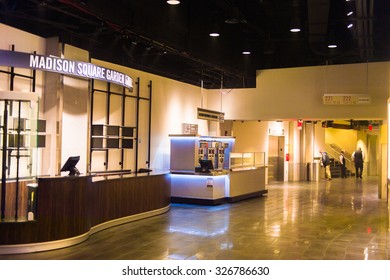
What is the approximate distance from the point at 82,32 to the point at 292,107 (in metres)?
7.31

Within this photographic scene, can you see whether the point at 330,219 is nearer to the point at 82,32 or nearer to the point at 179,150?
the point at 179,150

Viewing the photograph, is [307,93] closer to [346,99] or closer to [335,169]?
[346,99]

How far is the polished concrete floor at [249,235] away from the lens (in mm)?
5863

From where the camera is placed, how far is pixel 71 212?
636 centimetres

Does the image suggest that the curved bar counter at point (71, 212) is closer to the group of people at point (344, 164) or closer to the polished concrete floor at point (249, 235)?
the polished concrete floor at point (249, 235)

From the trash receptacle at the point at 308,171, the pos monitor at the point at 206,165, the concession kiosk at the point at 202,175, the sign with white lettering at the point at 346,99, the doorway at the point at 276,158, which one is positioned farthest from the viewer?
the trash receptacle at the point at 308,171

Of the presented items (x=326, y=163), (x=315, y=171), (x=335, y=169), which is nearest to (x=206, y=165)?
(x=315, y=171)

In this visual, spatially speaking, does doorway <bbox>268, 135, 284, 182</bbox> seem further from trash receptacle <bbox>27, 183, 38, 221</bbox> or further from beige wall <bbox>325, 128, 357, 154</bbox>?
trash receptacle <bbox>27, 183, 38, 221</bbox>

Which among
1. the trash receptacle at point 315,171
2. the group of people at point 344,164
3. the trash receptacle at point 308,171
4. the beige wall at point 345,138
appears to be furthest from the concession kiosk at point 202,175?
the beige wall at point 345,138

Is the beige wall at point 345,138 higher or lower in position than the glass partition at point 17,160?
higher

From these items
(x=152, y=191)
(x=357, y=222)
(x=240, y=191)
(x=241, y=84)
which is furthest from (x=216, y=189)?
(x=241, y=84)

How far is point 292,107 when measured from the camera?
1328cm

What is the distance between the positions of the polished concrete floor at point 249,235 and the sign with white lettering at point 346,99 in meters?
2.90

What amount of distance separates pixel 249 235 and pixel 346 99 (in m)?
6.51
